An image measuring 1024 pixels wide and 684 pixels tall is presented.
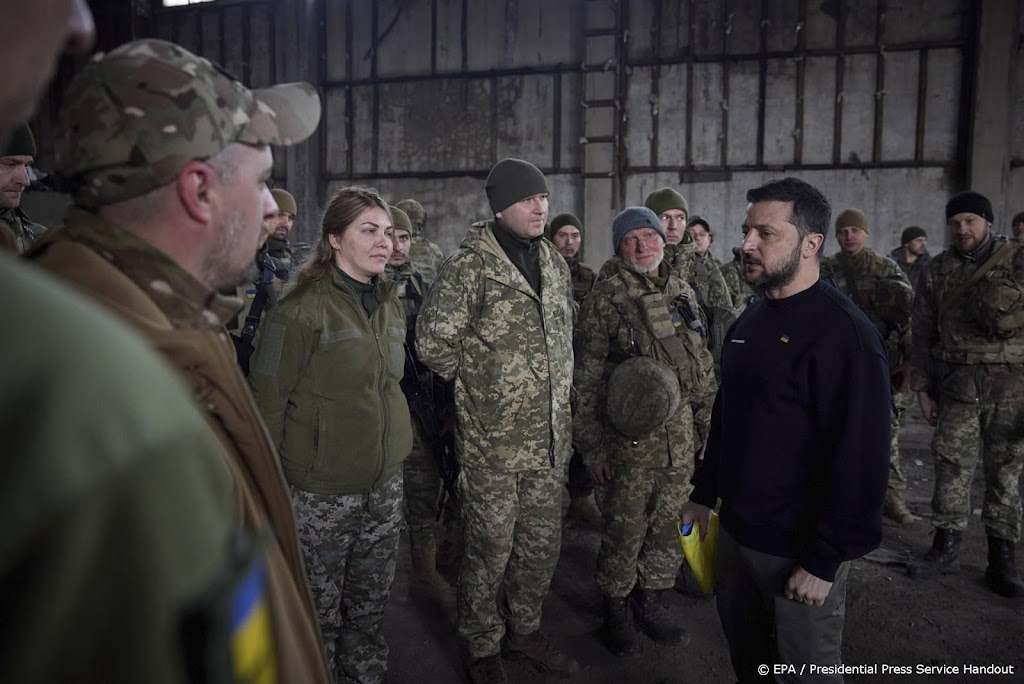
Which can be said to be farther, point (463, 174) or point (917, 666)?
Answer: point (463, 174)

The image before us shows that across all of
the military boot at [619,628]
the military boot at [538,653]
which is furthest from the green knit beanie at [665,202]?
the military boot at [538,653]

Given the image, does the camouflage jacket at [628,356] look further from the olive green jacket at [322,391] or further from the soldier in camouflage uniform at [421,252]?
the soldier in camouflage uniform at [421,252]

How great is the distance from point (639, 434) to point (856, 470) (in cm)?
147

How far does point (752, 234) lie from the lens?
2.41m

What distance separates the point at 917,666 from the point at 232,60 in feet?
42.5

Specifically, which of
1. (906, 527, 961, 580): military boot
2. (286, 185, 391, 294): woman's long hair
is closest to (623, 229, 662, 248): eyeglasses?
(286, 185, 391, 294): woman's long hair

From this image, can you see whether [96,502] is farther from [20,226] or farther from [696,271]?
[696,271]

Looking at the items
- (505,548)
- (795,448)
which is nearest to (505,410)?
(505,548)

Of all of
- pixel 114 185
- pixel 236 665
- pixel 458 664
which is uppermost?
pixel 114 185

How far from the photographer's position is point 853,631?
352cm

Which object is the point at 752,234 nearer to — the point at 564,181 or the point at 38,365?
the point at 38,365

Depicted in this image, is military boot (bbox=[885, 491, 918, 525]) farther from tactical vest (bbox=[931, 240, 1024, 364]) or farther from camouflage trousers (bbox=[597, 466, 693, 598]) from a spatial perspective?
camouflage trousers (bbox=[597, 466, 693, 598])

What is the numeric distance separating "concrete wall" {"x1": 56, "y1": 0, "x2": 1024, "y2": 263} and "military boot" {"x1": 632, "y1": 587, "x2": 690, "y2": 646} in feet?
24.8

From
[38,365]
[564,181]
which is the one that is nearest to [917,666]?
[38,365]
